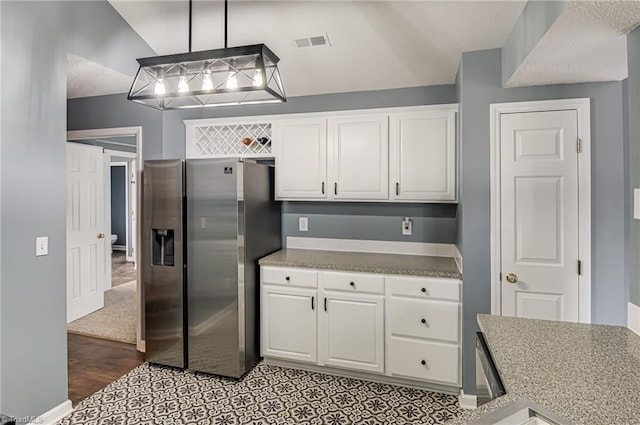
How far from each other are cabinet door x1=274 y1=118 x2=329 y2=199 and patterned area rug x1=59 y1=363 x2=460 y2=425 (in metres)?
1.52

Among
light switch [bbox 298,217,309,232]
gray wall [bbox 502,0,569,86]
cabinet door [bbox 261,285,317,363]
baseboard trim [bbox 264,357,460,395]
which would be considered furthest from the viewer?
light switch [bbox 298,217,309,232]

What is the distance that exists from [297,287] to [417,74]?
1.97 meters

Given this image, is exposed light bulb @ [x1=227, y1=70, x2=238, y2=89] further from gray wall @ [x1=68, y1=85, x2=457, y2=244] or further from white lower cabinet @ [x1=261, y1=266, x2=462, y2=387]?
white lower cabinet @ [x1=261, y1=266, x2=462, y2=387]

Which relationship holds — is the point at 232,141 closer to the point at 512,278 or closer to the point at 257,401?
the point at 257,401

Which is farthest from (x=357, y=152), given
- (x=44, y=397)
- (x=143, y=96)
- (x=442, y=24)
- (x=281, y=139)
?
(x=44, y=397)

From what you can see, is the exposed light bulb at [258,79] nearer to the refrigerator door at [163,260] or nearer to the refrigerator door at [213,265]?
the refrigerator door at [213,265]

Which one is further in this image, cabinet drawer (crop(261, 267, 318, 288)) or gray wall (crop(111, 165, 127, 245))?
gray wall (crop(111, 165, 127, 245))

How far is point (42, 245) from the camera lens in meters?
2.23

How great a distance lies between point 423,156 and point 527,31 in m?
1.13

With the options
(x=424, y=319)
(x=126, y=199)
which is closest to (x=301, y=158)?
(x=424, y=319)

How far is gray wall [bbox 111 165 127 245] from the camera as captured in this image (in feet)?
26.9

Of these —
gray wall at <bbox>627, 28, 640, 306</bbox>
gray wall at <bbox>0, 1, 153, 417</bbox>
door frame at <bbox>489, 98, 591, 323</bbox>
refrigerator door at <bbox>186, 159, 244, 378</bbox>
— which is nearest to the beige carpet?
refrigerator door at <bbox>186, 159, 244, 378</bbox>

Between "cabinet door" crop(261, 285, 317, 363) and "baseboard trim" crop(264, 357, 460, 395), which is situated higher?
"cabinet door" crop(261, 285, 317, 363)

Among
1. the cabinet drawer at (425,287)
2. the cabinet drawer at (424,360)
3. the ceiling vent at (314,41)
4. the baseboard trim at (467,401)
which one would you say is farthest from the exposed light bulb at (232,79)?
the baseboard trim at (467,401)
